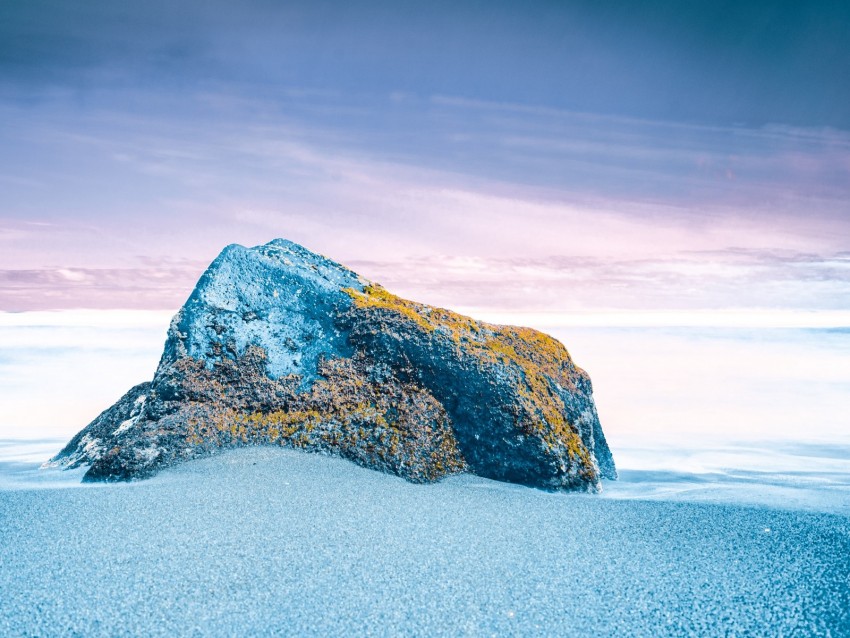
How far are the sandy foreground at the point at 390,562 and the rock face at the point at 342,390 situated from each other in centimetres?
42

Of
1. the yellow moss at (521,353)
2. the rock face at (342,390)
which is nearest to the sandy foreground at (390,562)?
the rock face at (342,390)

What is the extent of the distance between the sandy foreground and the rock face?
42cm

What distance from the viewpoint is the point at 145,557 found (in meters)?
3.50

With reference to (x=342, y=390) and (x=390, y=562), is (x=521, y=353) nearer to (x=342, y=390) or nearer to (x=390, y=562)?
(x=342, y=390)

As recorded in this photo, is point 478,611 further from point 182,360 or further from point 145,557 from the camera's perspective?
point 182,360

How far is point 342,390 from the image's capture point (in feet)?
18.1

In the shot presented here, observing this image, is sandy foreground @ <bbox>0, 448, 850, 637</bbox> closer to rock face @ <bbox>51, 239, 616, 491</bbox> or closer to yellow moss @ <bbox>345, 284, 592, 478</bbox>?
rock face @ <bbox>51, 239, 616, 491</bbox>

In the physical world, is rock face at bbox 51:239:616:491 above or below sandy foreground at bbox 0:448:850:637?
above

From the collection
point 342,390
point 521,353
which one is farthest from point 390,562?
point 521,353

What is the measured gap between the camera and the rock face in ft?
17.4

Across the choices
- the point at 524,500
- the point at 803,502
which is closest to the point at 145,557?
the point at 524,500

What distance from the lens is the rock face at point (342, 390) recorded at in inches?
209

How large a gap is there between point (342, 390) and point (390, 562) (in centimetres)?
219

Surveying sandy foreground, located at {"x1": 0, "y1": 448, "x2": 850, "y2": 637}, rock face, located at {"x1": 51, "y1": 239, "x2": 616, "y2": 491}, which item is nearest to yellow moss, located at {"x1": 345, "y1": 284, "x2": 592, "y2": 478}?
rock face, located at {"x1": 51, "y1": 239, "x2": 616, "y2": 491}
